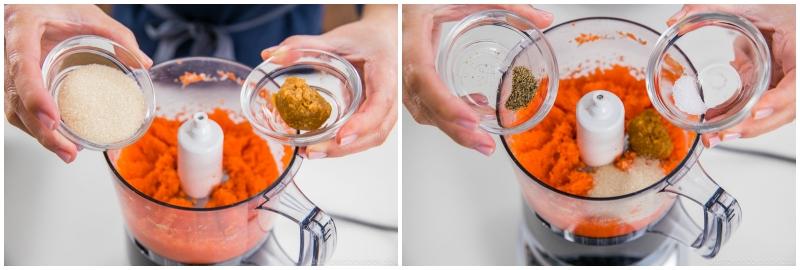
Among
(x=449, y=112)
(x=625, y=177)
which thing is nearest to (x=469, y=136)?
(x=449, y=112)

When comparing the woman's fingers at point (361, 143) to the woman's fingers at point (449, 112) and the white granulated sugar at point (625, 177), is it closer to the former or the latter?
the woman's fingers at point (449, 112)

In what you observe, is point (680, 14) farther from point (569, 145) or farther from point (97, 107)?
point (97, 107)

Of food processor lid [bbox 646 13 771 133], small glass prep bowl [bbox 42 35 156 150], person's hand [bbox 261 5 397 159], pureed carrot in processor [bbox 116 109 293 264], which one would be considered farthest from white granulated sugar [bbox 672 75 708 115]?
small glass prep bowl [bbox 42 35 156 150]

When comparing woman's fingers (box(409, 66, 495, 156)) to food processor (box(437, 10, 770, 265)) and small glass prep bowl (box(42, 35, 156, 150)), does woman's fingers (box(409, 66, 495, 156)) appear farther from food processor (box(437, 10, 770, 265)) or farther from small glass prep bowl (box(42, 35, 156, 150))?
small glass prep bowl (box(42, 35, 156, 150))

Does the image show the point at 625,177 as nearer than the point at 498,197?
Yes

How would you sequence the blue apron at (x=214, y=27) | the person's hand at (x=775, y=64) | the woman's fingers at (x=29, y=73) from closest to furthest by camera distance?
the woman's fingers at (x=29, y=73) → the person's hand at (x=775, y=64) → the blue apron at (x=214, y=27)

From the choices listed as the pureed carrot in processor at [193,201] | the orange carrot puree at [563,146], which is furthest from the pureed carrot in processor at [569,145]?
the pureed carrot in processor at [193,201]
